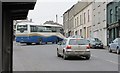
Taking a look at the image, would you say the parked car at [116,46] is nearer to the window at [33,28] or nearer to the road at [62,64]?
the road at [62,64]

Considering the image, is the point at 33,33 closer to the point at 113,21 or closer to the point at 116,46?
the point at 113,21

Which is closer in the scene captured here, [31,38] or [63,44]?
[63,44]

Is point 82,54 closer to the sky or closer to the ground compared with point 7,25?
closer to the ground

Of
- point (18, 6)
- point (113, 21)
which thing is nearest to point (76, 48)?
point (18, 6)

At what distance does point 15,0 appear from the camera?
649 centimetres

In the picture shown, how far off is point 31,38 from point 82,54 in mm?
32729

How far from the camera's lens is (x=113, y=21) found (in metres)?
45.4

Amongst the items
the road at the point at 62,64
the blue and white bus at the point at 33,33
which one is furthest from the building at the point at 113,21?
the road at the point at 62,64

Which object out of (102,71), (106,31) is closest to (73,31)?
(106,31)

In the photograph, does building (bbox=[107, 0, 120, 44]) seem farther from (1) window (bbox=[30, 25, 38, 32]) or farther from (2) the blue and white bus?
(1) window (bbox=[30, 25, 38, 32])

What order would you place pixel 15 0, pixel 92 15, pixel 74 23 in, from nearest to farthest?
pixel 15 0, pixel 92 15, pixel 74 23

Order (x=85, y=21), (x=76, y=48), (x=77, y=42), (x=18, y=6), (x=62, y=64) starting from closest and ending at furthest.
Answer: (x=18, y=6), (x=62, y=64), (x=76, y=48), (x=77, y=42), (x=85, y=21)

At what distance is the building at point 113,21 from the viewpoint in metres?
43.3

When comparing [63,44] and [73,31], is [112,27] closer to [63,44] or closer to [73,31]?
[63,44]
